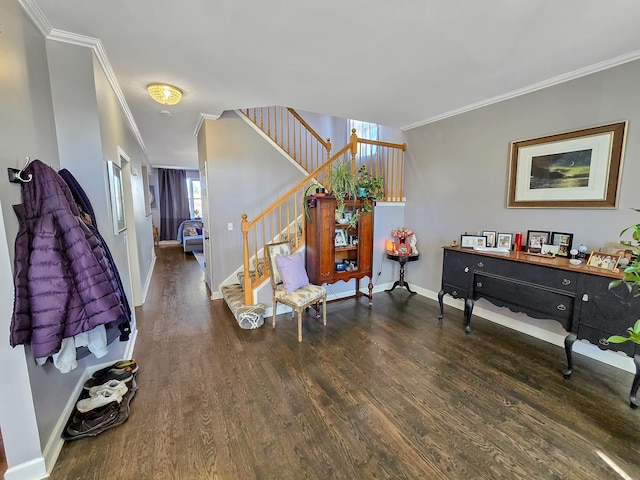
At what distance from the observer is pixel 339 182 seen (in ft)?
11.0

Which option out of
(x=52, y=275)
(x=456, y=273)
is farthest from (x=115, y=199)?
(x=456, y=273)

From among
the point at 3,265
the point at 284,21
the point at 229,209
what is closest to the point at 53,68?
the point at 3,265

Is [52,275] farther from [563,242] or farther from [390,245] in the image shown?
[563,242]

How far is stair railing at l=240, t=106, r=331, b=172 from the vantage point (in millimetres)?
4320

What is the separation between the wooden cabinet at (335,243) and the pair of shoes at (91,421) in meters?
2.15

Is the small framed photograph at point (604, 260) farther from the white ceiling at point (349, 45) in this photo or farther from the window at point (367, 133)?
the window at point (367, 133)

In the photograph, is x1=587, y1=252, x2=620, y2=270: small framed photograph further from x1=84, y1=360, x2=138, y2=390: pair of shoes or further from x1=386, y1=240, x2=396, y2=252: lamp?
x1=84, y1=360, x2=138, y2=390: pair of shoes

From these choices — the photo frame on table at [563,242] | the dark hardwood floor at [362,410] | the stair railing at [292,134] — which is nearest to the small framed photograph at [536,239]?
the photo frame on table at [563,242]

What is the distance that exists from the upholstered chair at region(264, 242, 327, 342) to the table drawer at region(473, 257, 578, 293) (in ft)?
5.75

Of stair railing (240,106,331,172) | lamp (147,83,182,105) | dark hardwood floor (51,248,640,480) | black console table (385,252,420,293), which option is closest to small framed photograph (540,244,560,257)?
dark hardwood floor (51,248,640,480)

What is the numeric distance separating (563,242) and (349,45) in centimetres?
270

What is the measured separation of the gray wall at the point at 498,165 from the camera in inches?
91.5

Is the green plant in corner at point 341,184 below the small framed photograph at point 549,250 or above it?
above

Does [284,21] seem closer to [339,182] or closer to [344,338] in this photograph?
[339,182]
